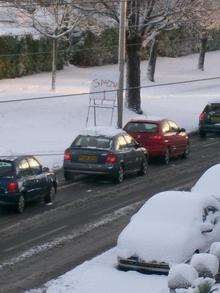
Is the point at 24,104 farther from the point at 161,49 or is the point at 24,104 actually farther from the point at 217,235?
the point at 161,49

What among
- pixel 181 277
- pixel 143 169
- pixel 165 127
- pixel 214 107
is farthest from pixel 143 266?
pixel 214 107

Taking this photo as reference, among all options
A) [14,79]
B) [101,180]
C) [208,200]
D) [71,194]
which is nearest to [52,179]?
[71,194]

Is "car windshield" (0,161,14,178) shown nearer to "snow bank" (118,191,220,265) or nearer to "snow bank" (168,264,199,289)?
"snow bank" (118,191,220,265)

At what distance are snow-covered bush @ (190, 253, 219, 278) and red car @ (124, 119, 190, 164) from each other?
17177 millimetres

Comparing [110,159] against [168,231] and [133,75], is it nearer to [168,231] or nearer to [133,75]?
[168,231]

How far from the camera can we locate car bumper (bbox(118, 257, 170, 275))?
16.2 m

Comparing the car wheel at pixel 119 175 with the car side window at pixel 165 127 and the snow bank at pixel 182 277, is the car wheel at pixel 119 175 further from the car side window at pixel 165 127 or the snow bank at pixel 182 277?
the snow bank at pixel 182 277

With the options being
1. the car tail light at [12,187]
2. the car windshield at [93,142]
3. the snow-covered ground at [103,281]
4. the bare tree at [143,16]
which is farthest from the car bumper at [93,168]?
the bare tree at [143,16]

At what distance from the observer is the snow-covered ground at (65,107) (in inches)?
1336

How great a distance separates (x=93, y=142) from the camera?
26859 mm

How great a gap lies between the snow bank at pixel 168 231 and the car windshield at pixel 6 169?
208 inches

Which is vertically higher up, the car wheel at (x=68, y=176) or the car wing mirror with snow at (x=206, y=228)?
the car wing mirror with snow at (x=206, y=228)

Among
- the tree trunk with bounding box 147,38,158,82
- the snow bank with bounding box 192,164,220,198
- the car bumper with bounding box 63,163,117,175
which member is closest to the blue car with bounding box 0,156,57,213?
the car bumper with bounding box 63,163,117,175

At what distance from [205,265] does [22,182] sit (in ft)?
29.8
